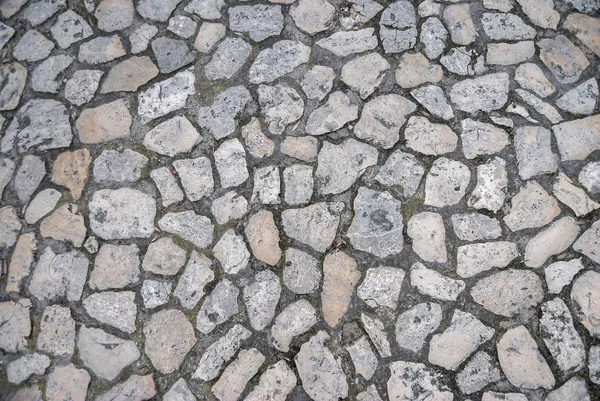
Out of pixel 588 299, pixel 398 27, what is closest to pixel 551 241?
pixel 588 299

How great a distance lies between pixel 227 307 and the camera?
2.72 meters

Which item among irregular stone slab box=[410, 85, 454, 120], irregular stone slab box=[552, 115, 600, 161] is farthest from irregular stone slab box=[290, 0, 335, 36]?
irregular stone slab box=[552, 115, 600, 161]

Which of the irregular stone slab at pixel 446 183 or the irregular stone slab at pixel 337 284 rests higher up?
the irregular stone slab at pixel 446 183

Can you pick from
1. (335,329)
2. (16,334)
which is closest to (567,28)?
(335,329)

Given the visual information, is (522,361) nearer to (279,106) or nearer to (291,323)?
(291,323)

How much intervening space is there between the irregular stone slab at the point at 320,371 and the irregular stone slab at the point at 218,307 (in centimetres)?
36

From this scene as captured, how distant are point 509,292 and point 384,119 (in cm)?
97

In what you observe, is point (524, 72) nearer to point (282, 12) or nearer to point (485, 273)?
point (485, 273)

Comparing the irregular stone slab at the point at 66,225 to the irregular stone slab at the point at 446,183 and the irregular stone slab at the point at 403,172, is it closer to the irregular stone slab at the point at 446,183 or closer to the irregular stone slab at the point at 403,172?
the irregular stone slab at the point at 403,172

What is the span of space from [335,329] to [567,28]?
187 centimetres

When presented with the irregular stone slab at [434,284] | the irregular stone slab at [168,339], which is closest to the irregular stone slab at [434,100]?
the irregular stone slab at [434,284]

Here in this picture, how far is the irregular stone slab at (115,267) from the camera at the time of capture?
110 inches

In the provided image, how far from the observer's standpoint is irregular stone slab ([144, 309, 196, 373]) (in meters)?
2.68

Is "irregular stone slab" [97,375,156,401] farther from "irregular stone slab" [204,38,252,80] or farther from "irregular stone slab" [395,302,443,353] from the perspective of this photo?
"irregular stone slab" [204,38,252,80]
